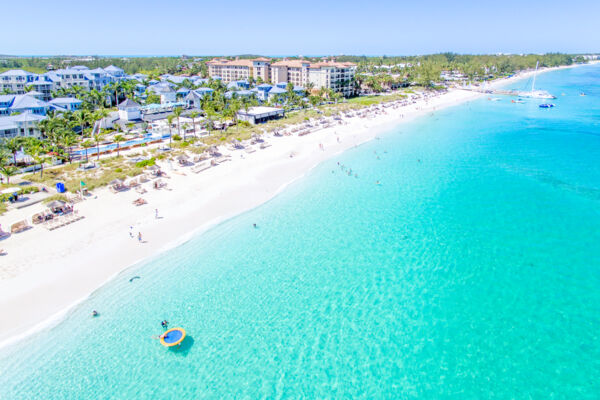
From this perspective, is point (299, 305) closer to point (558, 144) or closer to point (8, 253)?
point (8, 253)

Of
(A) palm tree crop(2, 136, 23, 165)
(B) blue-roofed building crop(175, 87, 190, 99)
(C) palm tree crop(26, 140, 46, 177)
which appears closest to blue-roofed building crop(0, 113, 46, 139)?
(A) palm tree crop(2, 136, 23, 165)

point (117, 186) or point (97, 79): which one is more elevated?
point (97, 79)

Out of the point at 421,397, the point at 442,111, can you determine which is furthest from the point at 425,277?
the point at 442,111

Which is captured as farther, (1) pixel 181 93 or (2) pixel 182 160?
(1) pixel 181 93

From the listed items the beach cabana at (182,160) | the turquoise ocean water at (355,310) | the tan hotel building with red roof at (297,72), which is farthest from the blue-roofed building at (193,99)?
the turquoise ocean water at (355,310)

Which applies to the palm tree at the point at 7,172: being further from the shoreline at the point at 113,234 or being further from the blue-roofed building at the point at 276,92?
the blue-roofed building at the point at 276,92

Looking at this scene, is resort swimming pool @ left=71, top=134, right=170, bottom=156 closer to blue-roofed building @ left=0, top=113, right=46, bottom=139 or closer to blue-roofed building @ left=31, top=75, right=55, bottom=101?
blue-roofed building @ left=0, top=113, right=46, bottom=139

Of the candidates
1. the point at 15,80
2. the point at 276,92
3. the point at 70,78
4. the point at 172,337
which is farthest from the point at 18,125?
the point at 276,92

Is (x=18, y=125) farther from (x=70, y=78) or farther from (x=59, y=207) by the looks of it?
(x=70, y=78)
